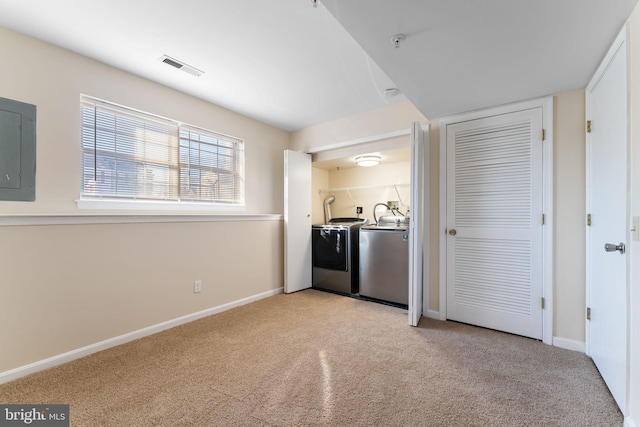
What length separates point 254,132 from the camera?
356cm

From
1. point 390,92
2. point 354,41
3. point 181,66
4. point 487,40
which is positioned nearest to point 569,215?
A: point 487,40

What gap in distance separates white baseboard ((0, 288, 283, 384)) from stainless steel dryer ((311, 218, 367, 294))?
1244 mm

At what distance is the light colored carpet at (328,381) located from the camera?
1.42 m

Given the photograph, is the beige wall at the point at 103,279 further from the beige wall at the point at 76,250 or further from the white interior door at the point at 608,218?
the white interior door at the point at 608,218

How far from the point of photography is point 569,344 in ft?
7.01

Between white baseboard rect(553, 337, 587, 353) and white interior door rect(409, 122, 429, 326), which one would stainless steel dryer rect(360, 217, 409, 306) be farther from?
white baseboard rect(553, 337, 587, 353)

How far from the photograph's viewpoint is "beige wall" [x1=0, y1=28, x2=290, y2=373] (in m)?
1.83

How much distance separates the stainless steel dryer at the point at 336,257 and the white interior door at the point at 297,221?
137 millimetres

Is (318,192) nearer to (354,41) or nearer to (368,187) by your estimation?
(368,187)

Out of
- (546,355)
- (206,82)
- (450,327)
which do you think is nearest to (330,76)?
(206,82)

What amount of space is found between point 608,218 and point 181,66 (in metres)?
3.31

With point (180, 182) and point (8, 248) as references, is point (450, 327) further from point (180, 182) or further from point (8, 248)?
point (8, 248)

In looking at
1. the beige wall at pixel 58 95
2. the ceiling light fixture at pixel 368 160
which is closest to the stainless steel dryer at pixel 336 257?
the ceiling light fixture at pixel 368 160
